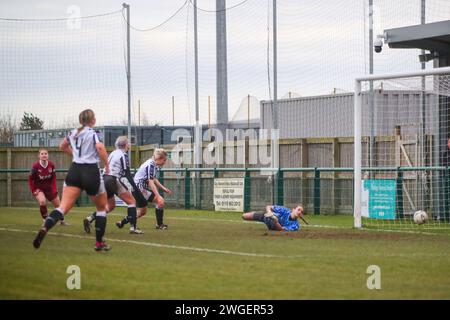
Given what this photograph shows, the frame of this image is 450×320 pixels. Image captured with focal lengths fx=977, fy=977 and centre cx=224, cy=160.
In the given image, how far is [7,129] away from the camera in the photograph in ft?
121

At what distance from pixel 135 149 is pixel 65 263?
995 inches

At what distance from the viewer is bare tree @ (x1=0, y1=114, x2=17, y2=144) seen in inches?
1371

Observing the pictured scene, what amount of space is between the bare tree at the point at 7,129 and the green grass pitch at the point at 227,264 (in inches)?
537

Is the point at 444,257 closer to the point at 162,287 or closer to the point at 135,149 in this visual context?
the point at 162,287

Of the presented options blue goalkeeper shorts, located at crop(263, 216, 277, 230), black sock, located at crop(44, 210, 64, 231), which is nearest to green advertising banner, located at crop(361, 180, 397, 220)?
blue goalkeeper shorts, located at crop(263, 216, 277, 230)

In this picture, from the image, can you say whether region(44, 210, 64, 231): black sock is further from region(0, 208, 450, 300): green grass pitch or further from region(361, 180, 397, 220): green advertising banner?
region(361, 180, 397, 220): green advertising banner

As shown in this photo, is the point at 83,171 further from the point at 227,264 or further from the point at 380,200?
the point at 380,200

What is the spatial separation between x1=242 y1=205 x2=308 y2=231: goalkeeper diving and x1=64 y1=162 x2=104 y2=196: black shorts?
5.98m

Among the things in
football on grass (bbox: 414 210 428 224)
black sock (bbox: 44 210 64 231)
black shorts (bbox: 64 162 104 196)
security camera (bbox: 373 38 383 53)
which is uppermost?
security camera (bbox: 373 38 383 53)

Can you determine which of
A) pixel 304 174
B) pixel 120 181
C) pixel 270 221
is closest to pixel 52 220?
pixel 120 181

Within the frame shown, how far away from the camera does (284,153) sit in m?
32.3

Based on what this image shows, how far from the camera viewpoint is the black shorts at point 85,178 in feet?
48.6

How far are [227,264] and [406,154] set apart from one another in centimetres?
1387
